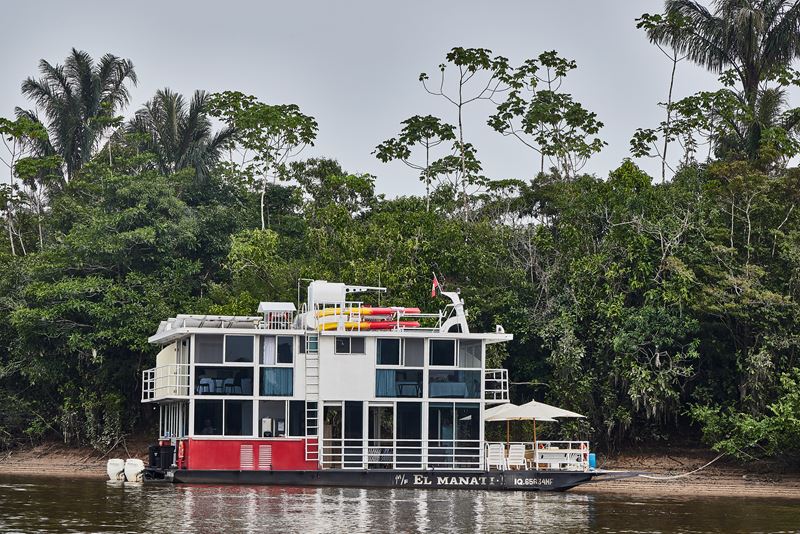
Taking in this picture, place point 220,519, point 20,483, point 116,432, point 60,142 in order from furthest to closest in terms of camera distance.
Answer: point 60,142 < point 116,432 < point 20,483 < point 220,519

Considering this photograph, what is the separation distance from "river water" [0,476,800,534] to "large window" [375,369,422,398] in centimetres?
305

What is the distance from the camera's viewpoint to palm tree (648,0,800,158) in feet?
177

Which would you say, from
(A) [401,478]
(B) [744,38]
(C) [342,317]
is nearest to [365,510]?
(A) [401,478]

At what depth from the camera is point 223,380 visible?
38.3 metres

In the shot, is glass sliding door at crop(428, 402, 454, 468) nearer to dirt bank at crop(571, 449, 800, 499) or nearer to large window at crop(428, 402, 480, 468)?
large window at crop(428, 402, 480, 468)

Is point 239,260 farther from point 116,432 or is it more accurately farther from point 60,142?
point 60,142

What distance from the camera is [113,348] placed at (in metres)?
51.3

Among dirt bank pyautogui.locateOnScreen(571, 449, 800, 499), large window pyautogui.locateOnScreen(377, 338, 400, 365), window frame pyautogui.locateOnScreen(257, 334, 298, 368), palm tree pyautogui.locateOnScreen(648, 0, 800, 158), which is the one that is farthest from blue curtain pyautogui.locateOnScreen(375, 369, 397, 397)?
palm tree pyautogui.locateOnScreen(648, 0, 800, 158)

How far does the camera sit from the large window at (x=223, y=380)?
38.1 meters

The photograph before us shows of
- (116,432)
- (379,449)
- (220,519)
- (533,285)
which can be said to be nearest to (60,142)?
(116,432)

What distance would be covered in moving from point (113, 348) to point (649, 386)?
20.9 m

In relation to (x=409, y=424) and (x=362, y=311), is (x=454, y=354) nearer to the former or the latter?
(x=409, y=424)

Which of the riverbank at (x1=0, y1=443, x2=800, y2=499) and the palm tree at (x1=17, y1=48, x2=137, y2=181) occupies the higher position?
the palm tree at (x1=17, y1=48, x2=137, y2=181)

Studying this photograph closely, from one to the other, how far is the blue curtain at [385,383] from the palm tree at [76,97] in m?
30.4
